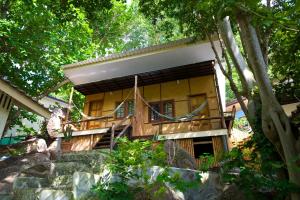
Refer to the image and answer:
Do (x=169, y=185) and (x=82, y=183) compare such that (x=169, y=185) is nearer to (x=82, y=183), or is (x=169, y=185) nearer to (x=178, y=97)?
(x=82, y=183)

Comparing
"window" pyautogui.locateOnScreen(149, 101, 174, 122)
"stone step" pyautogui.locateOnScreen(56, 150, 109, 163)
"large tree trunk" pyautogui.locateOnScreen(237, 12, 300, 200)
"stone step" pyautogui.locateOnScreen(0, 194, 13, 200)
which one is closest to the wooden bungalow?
"window" pyautogui.locateOnScreen(149, 101, 174, 122)

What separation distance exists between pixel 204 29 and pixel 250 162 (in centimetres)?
→ 449

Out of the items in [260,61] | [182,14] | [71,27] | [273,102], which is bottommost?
[273,102]

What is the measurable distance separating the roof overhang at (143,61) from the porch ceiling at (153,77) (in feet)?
0.57

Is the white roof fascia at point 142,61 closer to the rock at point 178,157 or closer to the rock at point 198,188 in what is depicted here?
the rock at point 178,157

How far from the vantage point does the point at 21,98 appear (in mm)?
7922

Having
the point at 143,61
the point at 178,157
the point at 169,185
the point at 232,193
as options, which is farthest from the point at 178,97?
the point at 232,193

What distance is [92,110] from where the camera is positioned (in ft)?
44.3

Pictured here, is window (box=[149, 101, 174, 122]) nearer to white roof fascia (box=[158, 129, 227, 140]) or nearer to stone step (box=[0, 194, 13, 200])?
white roof fascia (box=[158, 129, 227, 140])

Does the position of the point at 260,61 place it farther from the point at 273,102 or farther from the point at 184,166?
the point at 184,166

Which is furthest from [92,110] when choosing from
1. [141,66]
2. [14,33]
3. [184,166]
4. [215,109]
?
[184,166]

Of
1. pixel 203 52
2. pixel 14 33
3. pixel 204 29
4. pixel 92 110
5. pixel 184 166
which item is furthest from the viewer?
pixel 92 110

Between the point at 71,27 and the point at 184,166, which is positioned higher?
the point at 71,27

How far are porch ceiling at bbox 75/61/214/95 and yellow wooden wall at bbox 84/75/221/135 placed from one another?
277 millimetres
